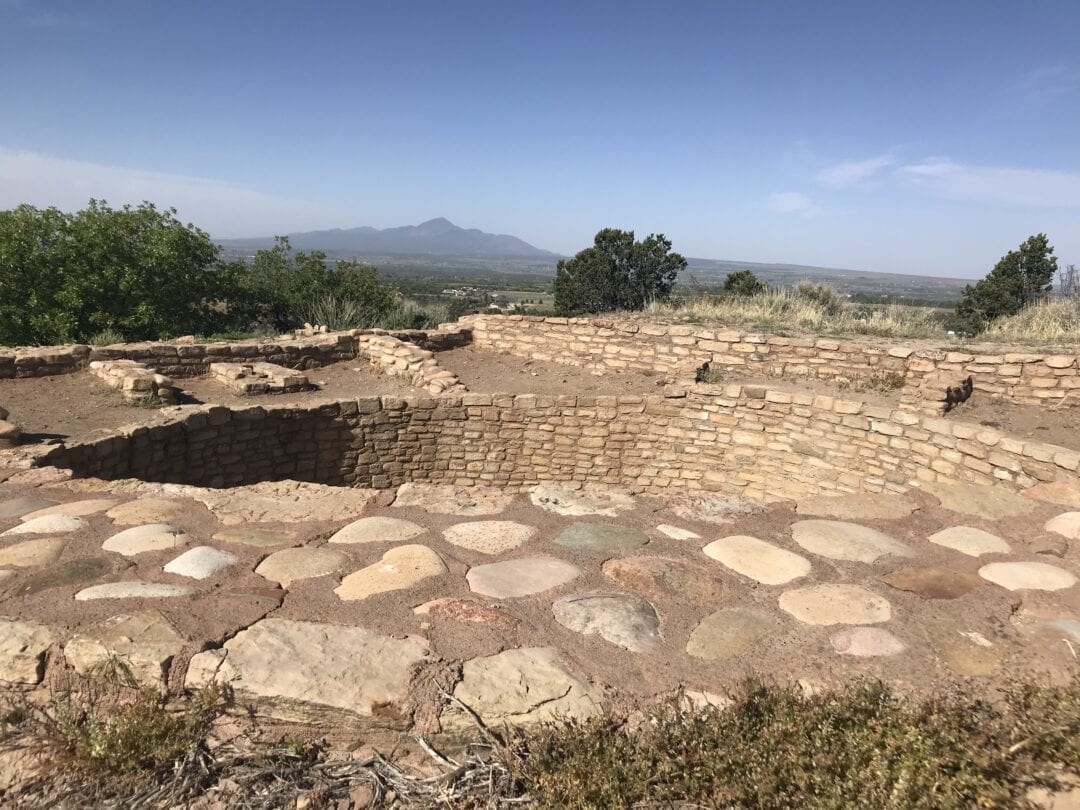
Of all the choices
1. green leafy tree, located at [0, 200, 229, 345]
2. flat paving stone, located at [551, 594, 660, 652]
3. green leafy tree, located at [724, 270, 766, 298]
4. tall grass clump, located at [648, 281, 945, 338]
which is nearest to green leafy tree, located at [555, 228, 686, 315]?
green leafy tree, located at [724, 270, 766, 298]

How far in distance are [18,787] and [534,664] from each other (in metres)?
1.57

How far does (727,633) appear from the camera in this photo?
8.36 ft

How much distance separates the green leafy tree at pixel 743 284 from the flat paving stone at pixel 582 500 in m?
16.1

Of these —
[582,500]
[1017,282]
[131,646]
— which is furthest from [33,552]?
[1017,282]

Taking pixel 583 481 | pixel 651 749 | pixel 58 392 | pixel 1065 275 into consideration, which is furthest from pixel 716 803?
pixel 1065 275

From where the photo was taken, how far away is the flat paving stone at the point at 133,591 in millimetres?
2525

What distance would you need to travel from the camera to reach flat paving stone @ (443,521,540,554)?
326 centimetres

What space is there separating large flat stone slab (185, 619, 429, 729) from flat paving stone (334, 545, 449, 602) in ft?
1.02

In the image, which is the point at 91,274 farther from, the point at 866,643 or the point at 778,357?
the point at 866,643

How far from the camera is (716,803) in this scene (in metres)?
1.73

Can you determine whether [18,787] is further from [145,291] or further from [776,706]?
[145,291]

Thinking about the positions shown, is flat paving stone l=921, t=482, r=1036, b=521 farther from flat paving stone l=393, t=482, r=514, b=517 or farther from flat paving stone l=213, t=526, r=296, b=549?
flat paving stone l=213, t=526, r=296, b=549

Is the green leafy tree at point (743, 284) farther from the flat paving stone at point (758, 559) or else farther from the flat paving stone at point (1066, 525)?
the flat paving stone at point (758, 559)

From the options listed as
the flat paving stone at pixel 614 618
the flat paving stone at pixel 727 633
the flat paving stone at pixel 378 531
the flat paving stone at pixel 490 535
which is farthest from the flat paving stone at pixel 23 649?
the flat paving stone at pixel 727 633
